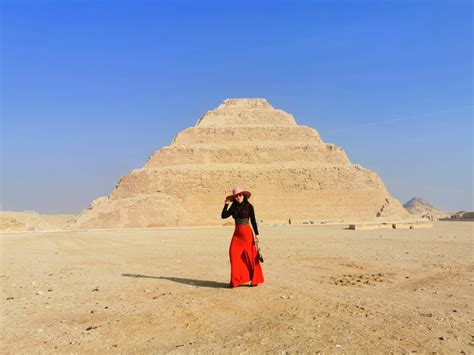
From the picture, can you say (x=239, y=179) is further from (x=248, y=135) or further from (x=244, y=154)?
(x=248, y=135)

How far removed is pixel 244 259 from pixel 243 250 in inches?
6.1

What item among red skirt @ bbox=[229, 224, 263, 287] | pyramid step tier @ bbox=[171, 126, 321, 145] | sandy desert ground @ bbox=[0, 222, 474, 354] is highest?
pyramid step tier @ bbox=[171, 126, 321, 145]

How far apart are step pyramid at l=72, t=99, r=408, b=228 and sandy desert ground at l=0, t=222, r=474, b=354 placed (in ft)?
125

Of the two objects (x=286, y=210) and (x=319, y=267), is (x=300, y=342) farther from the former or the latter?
(x=286, y=210)

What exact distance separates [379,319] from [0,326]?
4439 millimetres

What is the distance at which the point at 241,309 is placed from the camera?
6227mm

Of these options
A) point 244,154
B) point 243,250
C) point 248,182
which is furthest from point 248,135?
point 243,250

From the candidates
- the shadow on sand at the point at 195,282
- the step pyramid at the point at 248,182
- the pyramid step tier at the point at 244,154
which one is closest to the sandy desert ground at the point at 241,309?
the shadow on sand at the point at 195,282

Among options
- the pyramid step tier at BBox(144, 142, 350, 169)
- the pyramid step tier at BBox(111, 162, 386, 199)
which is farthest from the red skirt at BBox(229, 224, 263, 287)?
the pyramid step tier at BBox(144, 142, 350, 169)

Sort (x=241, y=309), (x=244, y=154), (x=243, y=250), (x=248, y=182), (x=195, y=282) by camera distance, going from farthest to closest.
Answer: (x=244, y=154) < (x=248, y=182) < (x=195, y=282) < (x=243, y=250) < (x=241, y=309)

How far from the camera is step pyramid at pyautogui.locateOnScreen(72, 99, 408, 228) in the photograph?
52.8m

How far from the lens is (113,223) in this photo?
4916cm

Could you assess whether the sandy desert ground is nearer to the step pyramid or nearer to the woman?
the woman

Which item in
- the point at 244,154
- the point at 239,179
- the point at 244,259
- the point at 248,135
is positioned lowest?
the point at 244,259
